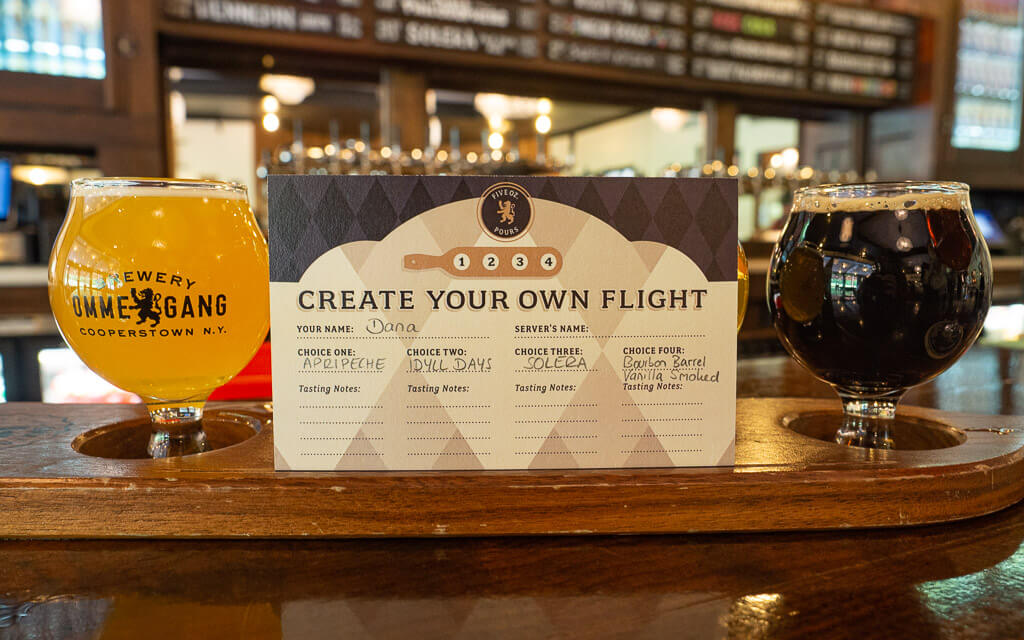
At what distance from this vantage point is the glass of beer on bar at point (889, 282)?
49 centimetres

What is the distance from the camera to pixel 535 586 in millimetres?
375

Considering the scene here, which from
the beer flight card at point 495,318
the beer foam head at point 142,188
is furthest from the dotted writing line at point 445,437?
the beer foam head at point 142,188

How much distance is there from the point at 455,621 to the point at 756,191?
10.3 ft

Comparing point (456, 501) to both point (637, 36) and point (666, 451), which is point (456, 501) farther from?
point (637, 36)

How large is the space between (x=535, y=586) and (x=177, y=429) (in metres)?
0.32

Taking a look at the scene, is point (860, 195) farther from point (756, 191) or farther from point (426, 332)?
point (756, 191)

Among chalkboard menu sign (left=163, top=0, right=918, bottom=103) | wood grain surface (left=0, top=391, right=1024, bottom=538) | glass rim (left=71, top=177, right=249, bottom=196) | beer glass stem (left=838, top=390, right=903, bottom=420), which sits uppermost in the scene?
chalkboard menu sign (left=163, top=0, right=918, bottom=103)

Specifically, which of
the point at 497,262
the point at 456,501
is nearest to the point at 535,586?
the point at 456,501

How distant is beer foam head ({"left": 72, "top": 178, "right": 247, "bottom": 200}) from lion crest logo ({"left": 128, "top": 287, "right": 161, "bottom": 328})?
70 mm

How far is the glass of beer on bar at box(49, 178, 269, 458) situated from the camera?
478 mm

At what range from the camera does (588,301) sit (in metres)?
0.45

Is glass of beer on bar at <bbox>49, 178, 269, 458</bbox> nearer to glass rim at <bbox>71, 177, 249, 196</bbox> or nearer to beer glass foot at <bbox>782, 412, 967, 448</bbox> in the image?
glass rim at <bbox>71, 177, 249, 196</bbox>

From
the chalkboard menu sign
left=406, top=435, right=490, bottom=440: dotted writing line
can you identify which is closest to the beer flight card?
left=406, top=435, right=490, bottom=440: dotted writing line

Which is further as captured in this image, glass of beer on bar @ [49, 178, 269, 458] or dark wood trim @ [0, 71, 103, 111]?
dark wood trim @ [0, 71, 103, 111]
